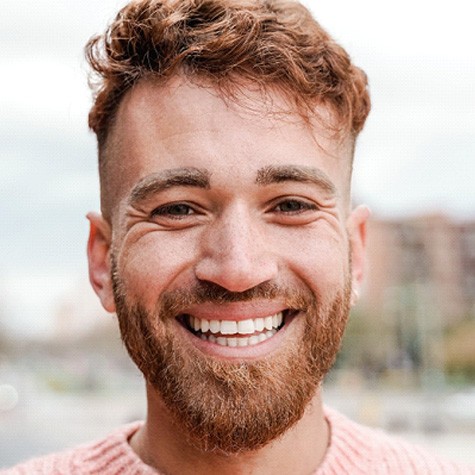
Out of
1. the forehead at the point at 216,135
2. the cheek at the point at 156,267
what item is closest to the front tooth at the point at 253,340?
the cheek at the point at 156,267

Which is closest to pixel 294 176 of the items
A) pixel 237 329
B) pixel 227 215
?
pixel 227 215

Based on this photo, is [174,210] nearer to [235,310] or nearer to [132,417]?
[235,310]

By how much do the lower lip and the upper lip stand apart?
64mm

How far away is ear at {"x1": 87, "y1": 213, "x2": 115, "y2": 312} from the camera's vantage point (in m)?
3.01

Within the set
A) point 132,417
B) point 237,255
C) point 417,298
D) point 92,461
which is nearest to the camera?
point 237,255

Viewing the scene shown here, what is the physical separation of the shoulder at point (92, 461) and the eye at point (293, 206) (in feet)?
3.07

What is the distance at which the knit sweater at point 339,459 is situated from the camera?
9.68ft

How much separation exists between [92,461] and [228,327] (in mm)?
794

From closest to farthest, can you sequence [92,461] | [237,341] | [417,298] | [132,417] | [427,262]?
[237,341]
[92,461]
[132,417]
[417,298]
[427,262]

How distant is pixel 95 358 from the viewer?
82438 millimetres

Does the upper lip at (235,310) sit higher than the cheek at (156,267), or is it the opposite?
the cheek at (156,267)

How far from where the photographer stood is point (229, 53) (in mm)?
2723

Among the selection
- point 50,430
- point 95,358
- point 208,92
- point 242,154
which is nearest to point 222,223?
point 242,154

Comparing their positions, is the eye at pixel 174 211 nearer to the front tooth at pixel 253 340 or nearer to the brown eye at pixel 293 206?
the brown eye at pixel 293 206
